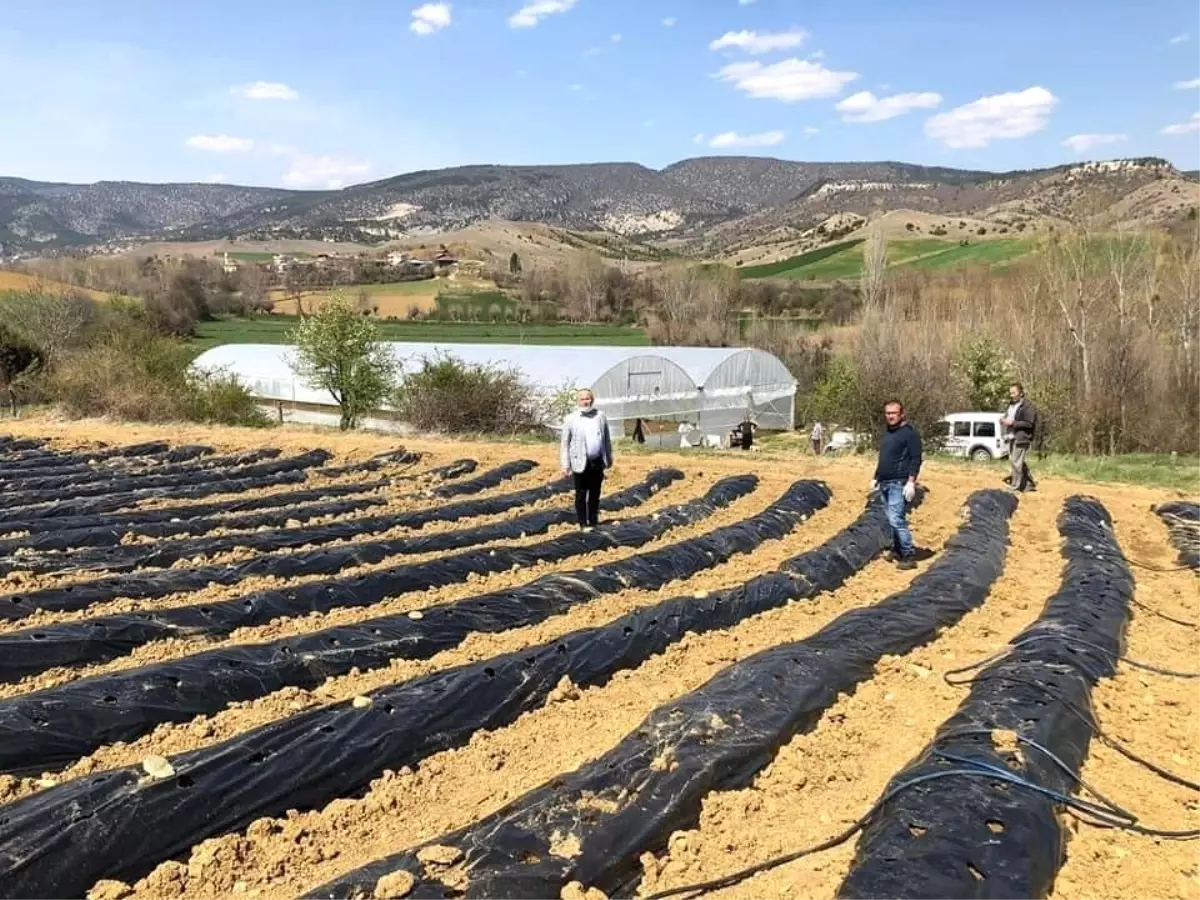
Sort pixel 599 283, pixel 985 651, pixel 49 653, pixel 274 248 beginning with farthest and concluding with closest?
pixel 274 248 < pixel 599 283 < pixel 985 651 < pixel 49 653

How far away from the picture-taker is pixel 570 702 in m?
5.60

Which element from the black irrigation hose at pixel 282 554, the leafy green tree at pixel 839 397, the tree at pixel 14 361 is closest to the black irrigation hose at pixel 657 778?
the black irrigation hose at pixel 282 554

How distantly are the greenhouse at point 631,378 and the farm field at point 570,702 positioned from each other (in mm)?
16499

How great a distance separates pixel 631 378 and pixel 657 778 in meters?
23.9

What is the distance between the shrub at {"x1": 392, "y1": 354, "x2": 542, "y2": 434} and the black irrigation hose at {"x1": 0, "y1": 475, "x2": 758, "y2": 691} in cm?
1235

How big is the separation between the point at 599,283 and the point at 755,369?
143 ft

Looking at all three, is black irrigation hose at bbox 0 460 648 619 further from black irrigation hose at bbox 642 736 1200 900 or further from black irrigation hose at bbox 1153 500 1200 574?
black irrigation hose at bbox 1153 500 1200 574

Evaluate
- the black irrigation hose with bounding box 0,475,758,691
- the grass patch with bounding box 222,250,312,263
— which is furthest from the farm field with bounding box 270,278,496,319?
the black irrigation hose with bounding box 0,475,758,691

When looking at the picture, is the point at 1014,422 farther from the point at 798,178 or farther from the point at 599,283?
the point at 798,178

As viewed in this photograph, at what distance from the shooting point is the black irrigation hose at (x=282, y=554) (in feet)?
24.1

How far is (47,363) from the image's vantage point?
29562 millimetres

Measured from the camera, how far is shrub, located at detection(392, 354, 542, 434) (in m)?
21.9

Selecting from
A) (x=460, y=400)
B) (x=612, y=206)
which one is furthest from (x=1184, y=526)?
(x=612, y=206)

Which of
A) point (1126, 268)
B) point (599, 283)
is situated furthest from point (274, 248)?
point (1126, 268)
